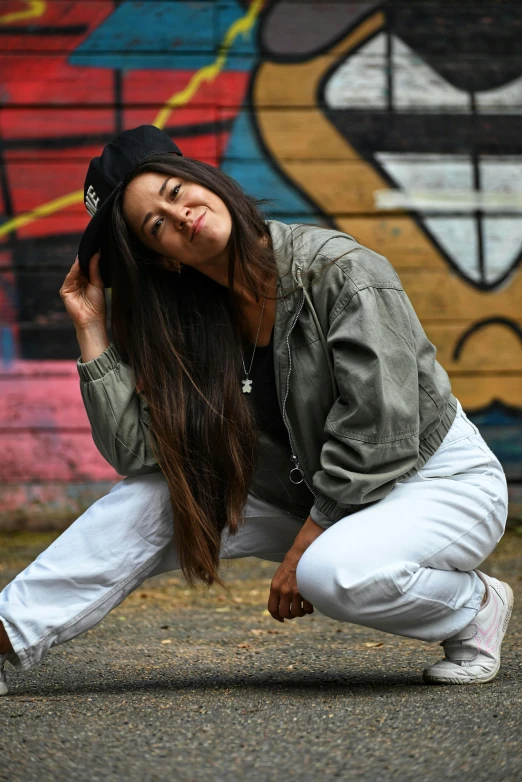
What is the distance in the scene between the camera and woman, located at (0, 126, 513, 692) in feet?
7.11

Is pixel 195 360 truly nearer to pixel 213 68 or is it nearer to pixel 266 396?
pixel 266 396

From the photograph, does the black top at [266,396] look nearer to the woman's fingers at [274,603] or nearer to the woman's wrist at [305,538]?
the woman's wrist at [305,538]

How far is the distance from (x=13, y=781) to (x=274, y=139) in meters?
3.70

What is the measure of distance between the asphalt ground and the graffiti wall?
1772 millimetres

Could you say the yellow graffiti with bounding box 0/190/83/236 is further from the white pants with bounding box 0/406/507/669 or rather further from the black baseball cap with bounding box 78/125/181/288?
the white pants with bounding box 0/406/507/669

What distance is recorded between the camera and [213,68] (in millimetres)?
4789

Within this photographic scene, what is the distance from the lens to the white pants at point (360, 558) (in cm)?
214

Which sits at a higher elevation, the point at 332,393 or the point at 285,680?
the point at 332,393

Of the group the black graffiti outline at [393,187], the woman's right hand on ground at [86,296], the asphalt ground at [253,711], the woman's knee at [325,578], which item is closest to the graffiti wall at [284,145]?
the black graffiti outline at [393,187]

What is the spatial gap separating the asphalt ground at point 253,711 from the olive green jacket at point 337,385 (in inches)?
17.9

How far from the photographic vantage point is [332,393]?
2.27m

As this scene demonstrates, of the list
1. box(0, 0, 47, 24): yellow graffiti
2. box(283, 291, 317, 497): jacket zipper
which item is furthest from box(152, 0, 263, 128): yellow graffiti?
box(283, 291, 317, 497): jacket zipper

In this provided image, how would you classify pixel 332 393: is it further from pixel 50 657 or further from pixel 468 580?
pixel 50 657

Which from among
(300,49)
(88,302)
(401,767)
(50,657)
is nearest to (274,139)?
(300,49)
